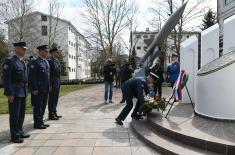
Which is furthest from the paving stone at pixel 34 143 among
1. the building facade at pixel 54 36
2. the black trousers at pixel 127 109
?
the building facade at pixel 54 36

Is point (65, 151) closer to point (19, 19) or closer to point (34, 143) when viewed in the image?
point (34, 143)

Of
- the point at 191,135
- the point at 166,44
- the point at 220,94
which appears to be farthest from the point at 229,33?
the point at 166,44

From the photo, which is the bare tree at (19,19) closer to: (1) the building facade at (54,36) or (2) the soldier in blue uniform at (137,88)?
(1) the building facade at (54,36)

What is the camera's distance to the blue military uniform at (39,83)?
25.2 ft

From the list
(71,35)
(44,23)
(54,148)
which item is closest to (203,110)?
(54,148)

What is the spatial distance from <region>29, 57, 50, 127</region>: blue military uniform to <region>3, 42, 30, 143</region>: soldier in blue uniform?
2.72 ft

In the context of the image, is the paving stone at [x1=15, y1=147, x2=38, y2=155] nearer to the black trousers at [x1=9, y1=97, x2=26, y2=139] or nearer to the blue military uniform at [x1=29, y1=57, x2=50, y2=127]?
the black trousers at [x1=9, y1=97, x2=26, y2=139]

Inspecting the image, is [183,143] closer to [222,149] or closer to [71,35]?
[222,149]

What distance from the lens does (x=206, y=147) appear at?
5.43m

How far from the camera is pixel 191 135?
228 inches

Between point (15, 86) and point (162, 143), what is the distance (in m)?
3.32

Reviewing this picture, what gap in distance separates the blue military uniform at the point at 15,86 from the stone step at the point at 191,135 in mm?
3084

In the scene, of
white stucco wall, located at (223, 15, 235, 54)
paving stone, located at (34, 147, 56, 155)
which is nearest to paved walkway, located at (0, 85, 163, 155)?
paving stone, located at (34, 147, 56, 155)

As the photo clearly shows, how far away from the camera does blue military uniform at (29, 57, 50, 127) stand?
767 cm
